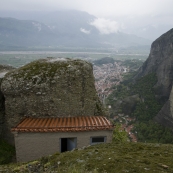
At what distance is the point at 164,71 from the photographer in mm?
75062

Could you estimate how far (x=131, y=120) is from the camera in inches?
2453

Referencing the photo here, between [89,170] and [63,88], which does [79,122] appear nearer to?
[63,88]

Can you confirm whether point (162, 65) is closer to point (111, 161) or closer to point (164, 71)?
point (164, 71)

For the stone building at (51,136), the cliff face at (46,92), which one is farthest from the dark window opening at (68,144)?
the cliff face at (46,92)

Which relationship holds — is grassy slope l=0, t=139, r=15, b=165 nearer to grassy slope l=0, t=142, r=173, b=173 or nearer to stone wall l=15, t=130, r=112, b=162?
stone wall l=15, t=130, r=112, b=162

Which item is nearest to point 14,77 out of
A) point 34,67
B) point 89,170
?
point 34,67

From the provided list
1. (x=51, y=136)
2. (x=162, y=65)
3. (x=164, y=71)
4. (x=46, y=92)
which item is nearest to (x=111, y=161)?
(x=51, y=136)

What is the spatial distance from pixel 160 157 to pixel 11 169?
15.3ft

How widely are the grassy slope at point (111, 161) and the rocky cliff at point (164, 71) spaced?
158 ft

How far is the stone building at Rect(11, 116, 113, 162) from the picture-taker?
10102 mm

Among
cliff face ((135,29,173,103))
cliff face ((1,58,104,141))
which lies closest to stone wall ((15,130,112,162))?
cliff face ((1,58,104,141))

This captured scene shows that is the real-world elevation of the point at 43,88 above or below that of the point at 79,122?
above

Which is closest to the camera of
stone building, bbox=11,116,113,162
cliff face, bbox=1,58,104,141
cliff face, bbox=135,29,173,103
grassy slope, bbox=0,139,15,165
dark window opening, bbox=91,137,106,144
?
stone building, bbox=11,116,113,162

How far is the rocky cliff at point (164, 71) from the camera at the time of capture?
183ft
